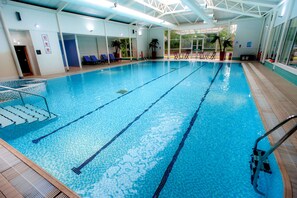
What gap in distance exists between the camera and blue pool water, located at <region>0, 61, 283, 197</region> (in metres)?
1.69

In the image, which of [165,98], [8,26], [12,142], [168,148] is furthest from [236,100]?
[8,26]

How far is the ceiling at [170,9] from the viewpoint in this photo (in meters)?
6.74

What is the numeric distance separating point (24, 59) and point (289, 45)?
40.4ft

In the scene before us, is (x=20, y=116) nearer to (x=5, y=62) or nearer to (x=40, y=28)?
(x=5, y=62)

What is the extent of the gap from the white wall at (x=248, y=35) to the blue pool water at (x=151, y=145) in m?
→ 10.1

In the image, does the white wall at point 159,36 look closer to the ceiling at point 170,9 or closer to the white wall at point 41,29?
the ceiling at point 170,9

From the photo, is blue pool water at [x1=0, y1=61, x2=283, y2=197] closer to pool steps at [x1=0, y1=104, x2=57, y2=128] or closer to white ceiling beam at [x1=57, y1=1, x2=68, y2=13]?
pool steps at [x1=0, y1=104, x2=57, y2=128]

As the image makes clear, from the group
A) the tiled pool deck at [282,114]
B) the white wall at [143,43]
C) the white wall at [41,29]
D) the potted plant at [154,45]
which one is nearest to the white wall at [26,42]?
the white wall at [41,29]

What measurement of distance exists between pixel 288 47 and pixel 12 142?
29.4ft

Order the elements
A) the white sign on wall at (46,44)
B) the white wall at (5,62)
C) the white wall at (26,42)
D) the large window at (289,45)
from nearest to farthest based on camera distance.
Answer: the large window at (289,45) < the white wall at (5,62) < the white wall at (26,42) < the white sign on wall at (46,44)

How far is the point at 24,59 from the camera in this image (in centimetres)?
797

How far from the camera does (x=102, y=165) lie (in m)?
2.01

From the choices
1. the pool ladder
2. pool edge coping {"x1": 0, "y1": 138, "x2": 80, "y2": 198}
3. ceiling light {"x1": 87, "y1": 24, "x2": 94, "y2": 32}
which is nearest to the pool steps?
the pool ladder

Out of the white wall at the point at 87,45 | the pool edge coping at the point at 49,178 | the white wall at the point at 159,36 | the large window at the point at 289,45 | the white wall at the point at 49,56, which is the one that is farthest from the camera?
the white wall at the point at 159,36
